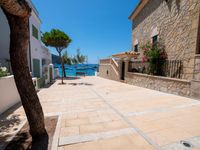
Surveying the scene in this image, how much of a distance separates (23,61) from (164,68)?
7.92 m

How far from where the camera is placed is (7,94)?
4902 mm

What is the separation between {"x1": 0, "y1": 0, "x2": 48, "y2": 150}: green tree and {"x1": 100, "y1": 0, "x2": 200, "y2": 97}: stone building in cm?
650

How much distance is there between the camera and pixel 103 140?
2641 millimetres

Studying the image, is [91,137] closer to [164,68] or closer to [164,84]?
[164,84]

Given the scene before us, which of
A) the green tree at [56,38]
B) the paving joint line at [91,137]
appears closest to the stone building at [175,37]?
the paving joint line at [91,137]

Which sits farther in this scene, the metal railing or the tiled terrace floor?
the metal railing

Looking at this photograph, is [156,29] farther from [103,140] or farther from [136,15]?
[103,140]

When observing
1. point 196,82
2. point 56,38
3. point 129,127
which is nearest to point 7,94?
point 129,127

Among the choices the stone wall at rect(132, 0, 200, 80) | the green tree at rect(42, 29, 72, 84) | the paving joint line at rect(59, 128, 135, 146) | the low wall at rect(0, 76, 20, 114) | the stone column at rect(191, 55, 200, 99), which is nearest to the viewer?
the paving joint line at rect(59, 128, 135, 146)

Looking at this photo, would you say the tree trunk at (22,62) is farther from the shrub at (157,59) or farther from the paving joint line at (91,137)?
the shrub at (157,59)

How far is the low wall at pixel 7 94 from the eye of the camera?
4.51 m

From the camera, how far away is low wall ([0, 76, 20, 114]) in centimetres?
451

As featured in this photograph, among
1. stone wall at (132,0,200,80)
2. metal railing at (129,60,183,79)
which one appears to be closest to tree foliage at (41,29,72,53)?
metal railing at (129,60,183,79)

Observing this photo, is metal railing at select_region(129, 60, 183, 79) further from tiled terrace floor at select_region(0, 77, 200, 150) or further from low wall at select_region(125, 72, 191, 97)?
tiled terrace floor at select_region(0, 77, 200, 150)
